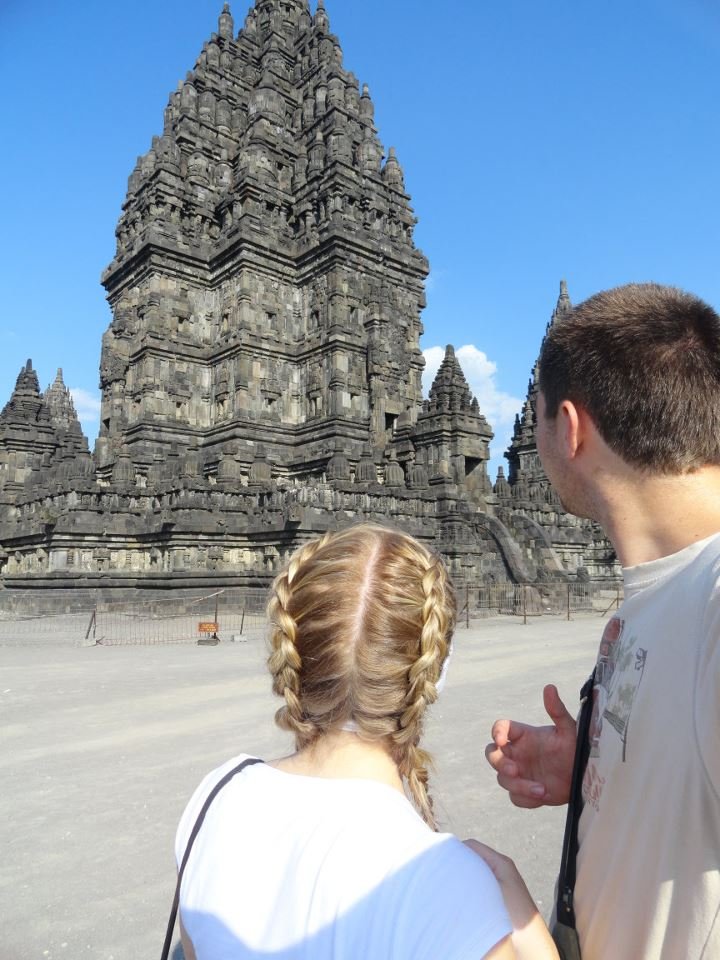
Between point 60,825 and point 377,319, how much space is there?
2714cm

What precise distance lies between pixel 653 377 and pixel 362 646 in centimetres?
80

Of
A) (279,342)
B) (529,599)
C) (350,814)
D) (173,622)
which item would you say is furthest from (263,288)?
(350,814)

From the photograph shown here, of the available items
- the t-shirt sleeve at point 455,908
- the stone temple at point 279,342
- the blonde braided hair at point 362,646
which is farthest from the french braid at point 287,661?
the stone temple at point 279,342

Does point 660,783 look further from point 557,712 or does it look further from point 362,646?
point 362,646

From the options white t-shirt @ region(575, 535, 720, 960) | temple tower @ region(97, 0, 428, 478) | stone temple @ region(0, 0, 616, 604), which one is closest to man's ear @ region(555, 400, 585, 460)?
white t-shirt @ region(575, 535, 720, 960)

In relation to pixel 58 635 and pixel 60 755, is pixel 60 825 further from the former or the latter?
pixel 58 635

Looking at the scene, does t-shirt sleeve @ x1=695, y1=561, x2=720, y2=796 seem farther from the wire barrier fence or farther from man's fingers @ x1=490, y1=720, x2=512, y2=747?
the wire barrier fence

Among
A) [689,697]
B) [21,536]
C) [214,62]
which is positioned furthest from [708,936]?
[214,62]

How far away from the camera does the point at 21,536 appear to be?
19734mm

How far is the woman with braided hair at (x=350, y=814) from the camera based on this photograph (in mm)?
1042

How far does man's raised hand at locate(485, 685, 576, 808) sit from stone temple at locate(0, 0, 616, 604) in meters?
18.5

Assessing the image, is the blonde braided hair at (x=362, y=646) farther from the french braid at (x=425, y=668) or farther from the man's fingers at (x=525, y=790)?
the man's fingers at (x=525, y=790)

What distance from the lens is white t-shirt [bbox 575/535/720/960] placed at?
979 mm

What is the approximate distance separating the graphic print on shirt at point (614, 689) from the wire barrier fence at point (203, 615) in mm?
11248
